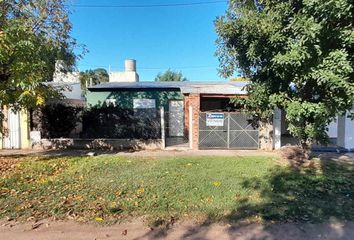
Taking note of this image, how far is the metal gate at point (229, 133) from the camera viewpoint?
13.5 meters

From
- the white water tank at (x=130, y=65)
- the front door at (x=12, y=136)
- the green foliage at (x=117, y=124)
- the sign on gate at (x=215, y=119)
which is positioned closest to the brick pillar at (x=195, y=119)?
the sign on gate at (x=215, y=119)

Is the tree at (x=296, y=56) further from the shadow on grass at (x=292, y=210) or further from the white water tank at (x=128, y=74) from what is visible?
the white water tank at (x=128, y=74)

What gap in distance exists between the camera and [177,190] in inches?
285

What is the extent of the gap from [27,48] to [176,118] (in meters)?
10.0

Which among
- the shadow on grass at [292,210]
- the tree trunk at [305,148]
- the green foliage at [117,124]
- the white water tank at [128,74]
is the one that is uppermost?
the white water tank at [128,74]

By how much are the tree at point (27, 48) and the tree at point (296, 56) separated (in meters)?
5.49

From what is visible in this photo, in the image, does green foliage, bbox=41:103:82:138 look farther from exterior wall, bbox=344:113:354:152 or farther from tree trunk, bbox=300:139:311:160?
exterior wall, bbox=344:113:354:152

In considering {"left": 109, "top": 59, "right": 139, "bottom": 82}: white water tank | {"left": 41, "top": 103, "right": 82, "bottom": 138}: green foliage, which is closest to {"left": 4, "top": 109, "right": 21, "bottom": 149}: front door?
{"left": 41, "top": 103, "right": 82, "bottom": 138}: green foliage

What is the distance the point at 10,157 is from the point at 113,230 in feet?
26.1

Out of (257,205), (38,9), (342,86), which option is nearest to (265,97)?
(342,86)

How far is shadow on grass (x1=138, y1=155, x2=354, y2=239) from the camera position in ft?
16.9

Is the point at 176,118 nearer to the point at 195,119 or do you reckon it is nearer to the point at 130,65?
the point at 195,119

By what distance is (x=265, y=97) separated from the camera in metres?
9.51

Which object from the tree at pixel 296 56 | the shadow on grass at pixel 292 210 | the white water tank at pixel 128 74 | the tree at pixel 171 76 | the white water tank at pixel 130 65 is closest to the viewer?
the shadow on grass at pixel 292 210
